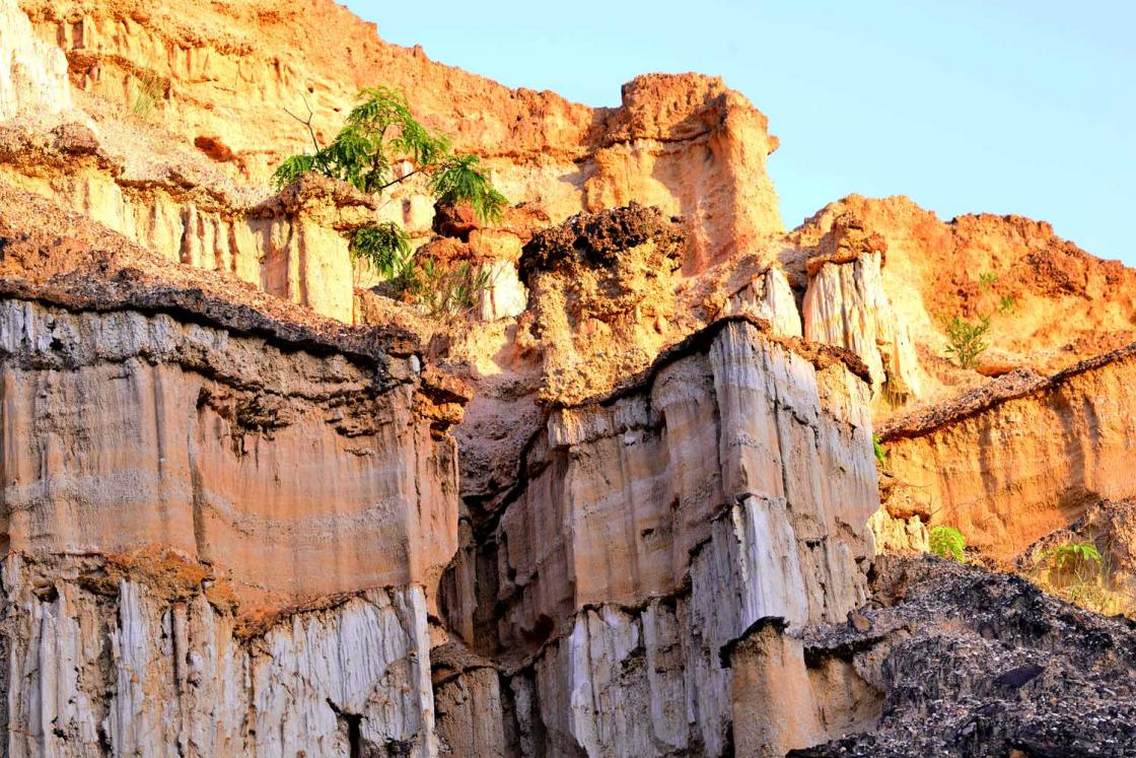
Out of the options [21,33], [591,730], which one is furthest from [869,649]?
[21,33]

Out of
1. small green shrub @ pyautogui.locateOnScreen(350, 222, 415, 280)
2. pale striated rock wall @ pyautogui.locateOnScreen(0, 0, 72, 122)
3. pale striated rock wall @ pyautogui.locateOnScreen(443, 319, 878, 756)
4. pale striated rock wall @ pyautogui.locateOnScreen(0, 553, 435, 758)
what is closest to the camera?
pale striated rock wall @ pyautogui.locateOnScreen(0, 553, 435, 758)

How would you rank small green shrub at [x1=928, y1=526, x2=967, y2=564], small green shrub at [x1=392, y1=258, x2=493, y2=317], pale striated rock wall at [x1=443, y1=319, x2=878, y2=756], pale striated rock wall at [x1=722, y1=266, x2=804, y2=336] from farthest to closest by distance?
pale striated rock wall at [x1=722, y1=266, x2=804, y2=336] → small green shrub at [x1=392, y1=258, x2=493, y2=317] → small green shrub at [x1=928, y1=526, x2=967, y2=564] → pale striated rock wall at [x1=443, y1=319, x2=878, y2=756]

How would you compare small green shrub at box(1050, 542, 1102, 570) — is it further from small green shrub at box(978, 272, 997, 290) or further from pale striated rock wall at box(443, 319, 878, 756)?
small green shrub at box(978, 272, 997, 290)

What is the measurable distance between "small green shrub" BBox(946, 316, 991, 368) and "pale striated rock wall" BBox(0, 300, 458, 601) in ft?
66.2

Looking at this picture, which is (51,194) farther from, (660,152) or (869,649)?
(660,152)

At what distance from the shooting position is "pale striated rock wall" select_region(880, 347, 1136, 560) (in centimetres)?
4831

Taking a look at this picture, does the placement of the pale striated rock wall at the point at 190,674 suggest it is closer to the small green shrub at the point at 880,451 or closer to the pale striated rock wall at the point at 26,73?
the small green shrub at the point at 880,451

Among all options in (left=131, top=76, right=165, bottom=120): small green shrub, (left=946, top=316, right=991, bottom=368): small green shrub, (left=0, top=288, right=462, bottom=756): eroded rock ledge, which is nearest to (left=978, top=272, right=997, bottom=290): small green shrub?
(left=946, top=316, right=991, bottom=368): small green shrub

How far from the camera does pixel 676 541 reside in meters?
36.5

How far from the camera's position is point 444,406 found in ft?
123

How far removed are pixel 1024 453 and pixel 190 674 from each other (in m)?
21.5

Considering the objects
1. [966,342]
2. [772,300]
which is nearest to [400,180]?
[772,300]

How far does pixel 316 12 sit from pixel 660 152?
9.14 metres

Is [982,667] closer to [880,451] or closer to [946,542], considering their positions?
[946,542]
